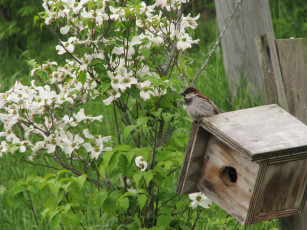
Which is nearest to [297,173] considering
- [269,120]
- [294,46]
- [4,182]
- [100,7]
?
[269,120]

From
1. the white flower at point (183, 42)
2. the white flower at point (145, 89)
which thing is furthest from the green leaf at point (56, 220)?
the white flower at point (183, 42)

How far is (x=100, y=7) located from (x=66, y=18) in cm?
28

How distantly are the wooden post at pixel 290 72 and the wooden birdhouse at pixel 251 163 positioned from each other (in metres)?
0.12

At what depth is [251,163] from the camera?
223 cm

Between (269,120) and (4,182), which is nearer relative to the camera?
(269,120)

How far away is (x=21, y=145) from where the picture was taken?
2604mm

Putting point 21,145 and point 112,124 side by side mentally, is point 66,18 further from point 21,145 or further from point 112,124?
point 112,124

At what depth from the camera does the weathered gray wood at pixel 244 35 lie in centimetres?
448

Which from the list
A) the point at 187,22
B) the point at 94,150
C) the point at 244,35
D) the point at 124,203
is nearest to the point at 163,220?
the point at 124,203

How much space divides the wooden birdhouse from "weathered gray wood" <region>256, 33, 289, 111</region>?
7 cm

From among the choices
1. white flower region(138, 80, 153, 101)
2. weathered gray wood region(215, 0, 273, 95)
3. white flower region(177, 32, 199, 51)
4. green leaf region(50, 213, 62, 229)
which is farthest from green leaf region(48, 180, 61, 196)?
weathered gray wood region(215, 0, 273, 95)

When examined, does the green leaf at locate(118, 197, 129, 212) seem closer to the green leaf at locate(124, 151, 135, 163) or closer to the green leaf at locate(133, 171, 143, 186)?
the green leaf at locate(133, 171, 143, 186)

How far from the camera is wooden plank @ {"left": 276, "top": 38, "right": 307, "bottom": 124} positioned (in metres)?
2.43

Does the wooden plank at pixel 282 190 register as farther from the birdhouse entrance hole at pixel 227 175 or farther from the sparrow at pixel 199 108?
the sparrow at pixel 199 108
